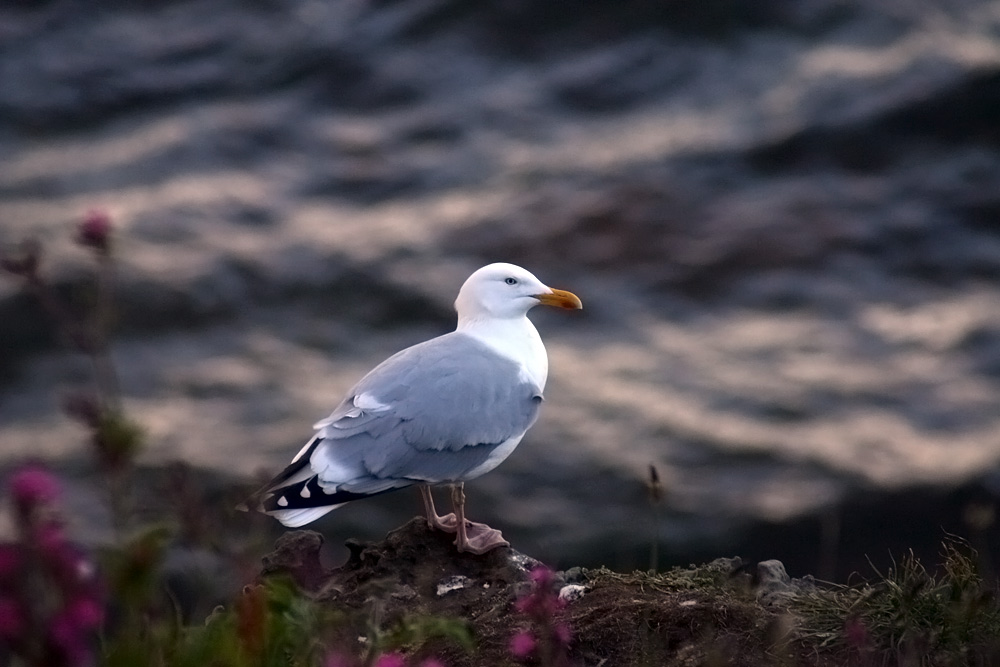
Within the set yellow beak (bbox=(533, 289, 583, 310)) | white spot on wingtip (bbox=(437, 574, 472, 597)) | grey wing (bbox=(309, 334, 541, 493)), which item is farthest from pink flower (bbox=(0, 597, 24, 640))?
yellow beak (bbox=(533, 289, 583, 310))

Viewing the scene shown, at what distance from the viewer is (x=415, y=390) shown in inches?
182

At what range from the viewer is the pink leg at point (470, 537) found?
461 cm

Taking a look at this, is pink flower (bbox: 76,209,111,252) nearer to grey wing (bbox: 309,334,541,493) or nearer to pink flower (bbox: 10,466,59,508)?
pink flower (bbox: 10,466,59,508)

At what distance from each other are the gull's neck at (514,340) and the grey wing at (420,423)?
0.23 metres

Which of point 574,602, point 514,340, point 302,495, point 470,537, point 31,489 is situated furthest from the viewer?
point 514,340

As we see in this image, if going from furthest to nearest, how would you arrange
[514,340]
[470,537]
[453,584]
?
[514,340] → [470,537] → [453,584]

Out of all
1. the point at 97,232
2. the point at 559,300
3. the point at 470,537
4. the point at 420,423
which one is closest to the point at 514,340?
the point at 559,300

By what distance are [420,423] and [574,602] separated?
89cm

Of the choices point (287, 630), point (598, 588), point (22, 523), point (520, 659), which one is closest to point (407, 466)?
point (598, 588)

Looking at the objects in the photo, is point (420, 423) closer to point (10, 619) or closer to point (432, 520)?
point (432, 520)

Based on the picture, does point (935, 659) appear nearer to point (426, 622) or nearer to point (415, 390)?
point (426, 622)

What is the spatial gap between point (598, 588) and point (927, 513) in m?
4.62

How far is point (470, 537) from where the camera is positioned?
4.72 meters

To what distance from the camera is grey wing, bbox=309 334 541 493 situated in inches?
177
